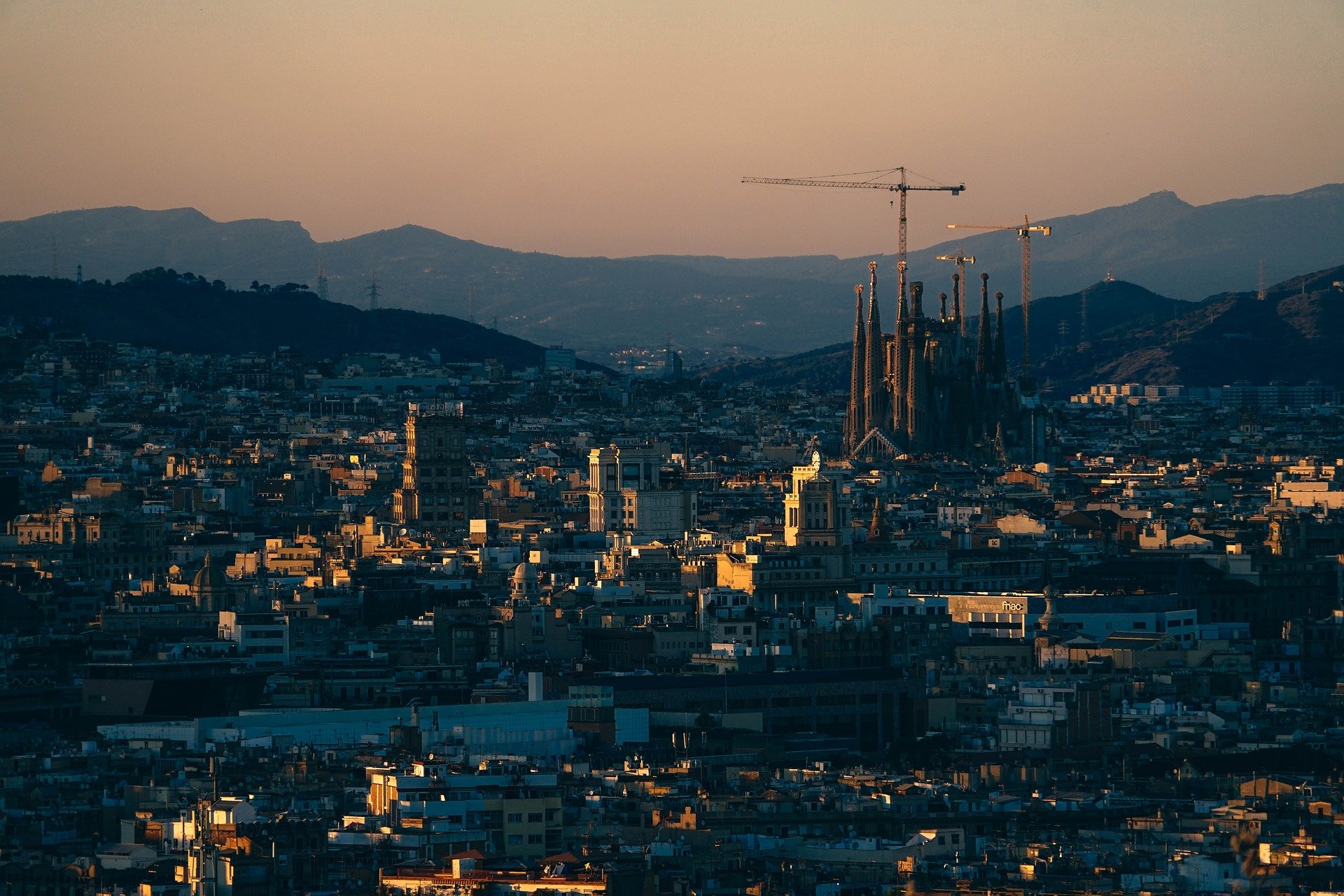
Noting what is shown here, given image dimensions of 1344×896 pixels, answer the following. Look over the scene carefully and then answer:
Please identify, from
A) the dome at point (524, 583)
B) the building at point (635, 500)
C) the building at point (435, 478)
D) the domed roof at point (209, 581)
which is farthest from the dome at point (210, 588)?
the building at point (435, 478)

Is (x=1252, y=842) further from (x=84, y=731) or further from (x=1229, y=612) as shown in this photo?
(x=1229, y=612)

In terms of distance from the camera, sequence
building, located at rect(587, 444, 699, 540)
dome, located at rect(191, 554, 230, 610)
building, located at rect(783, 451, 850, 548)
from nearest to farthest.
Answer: dome, located at rect(191, 554, 230, 610) < building, located at rect(783, 451, 850, 548) < building, located at rect(587, 444, 699, 540)

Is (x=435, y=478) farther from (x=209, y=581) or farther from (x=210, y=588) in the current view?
(x=210, y=588)

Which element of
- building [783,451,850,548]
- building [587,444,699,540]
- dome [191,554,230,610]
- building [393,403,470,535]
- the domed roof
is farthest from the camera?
building [393,403,470,535]

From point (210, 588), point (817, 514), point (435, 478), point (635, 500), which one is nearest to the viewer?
point (210, 588)

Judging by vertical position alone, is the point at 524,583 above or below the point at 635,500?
below

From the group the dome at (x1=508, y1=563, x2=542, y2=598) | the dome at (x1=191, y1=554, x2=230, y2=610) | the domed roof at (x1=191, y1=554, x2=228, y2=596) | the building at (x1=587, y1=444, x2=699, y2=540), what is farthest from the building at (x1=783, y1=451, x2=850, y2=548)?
the dome at (x1=191, y1=554, x2=230, y2=610)

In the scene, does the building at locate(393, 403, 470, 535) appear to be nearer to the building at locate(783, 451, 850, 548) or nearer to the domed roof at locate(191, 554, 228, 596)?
the building at locate(783, 451, 850, 548)

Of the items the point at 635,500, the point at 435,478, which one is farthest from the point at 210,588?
the point at 435,478

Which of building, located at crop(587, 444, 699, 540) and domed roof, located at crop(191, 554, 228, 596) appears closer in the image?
domed roof, located at crop(191, 554, 228, 596)
